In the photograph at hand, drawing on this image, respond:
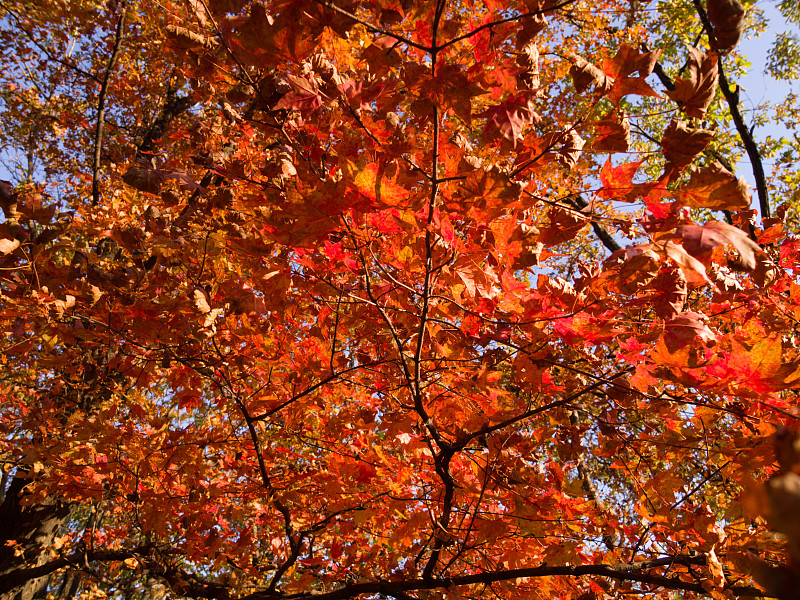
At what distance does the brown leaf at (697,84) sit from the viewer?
1147 mm

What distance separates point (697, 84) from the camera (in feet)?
3.88

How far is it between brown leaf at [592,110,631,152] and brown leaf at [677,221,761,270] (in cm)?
61

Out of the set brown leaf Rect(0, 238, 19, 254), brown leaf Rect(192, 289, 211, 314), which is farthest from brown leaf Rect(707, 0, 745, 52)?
brown leaf Rect(0, 238, 19, 254)

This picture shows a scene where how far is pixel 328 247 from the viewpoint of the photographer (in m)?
1.94

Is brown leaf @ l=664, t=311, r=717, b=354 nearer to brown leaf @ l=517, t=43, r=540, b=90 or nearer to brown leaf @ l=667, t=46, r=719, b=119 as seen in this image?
brown leaf @ l=667, t=46, r=719, b=119

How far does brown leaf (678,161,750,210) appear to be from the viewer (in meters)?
1.14

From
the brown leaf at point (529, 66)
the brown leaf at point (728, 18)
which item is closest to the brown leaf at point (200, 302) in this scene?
the brown leaf at point (529, 66)

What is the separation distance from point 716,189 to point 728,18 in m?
0.42

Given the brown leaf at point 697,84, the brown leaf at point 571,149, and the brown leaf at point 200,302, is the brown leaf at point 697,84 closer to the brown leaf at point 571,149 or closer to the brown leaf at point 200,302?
the brown leaf at point 571,149

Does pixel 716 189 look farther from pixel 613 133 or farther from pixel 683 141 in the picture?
pixel 613 133

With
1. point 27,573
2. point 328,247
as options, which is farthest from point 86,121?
point 328,247

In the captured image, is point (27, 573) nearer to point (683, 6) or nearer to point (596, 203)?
point (596, 203)

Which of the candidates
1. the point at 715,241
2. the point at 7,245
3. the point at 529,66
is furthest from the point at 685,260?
the point at 7,245

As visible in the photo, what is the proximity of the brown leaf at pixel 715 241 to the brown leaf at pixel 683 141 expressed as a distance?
11.7 inches
